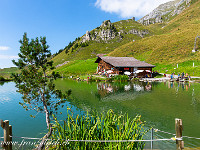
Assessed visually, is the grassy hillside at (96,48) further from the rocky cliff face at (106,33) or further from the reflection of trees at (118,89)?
the reflection of trees at (118,89)

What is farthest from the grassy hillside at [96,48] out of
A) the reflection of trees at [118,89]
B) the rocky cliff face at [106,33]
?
the reflection of trees at [118,89]

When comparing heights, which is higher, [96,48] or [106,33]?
[106,33]

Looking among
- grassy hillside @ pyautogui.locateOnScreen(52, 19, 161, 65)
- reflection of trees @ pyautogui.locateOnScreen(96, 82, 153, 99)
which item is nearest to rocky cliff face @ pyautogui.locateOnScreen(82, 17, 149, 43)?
grassy hillside @ pyautogui.locateOnScreen(52, 19, 161, 65)

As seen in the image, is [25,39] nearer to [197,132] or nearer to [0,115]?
[0,115]

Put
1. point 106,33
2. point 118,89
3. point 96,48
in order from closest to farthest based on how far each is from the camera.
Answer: point 118,89
point 96,48
point 106,33

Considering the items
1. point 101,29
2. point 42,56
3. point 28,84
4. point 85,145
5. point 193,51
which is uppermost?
point 101,29

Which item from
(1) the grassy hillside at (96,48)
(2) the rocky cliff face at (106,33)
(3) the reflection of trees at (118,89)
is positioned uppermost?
(2) the rocky cliff face at (106,33)

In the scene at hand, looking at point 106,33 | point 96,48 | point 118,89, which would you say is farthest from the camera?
point 106,33

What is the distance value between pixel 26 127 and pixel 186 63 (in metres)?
59.3

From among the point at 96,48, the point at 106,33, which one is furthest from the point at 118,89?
the point at 106,33

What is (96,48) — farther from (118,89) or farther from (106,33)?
(118,89)

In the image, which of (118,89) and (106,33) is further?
(106,33)

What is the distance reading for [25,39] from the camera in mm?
7566

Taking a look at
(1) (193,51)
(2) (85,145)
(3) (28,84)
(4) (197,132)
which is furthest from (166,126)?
(1) (193,51)
